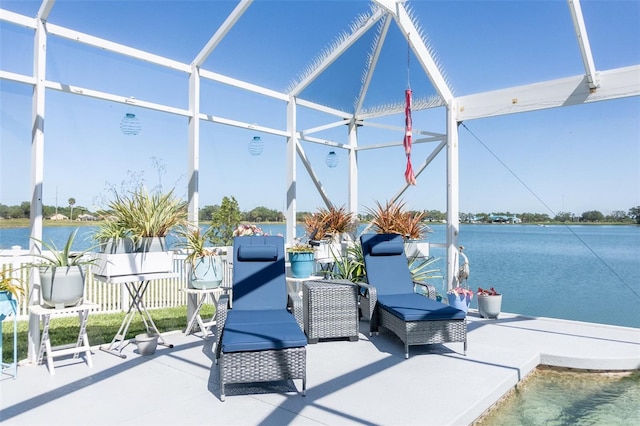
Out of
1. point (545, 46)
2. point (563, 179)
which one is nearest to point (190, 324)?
point (545, 46)

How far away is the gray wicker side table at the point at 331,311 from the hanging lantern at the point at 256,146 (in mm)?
2499

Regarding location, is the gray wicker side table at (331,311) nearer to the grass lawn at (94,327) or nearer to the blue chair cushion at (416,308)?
the blue chair cushion at (416,308)

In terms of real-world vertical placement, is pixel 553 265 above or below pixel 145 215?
below

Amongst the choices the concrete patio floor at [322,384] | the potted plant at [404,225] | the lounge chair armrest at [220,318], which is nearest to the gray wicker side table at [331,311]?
the concrete patio floor at [322,384]

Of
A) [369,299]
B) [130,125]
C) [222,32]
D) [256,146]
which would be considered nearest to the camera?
[130,125]

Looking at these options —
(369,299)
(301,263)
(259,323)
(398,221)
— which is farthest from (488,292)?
(259,323)

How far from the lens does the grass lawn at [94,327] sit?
14.8 ft

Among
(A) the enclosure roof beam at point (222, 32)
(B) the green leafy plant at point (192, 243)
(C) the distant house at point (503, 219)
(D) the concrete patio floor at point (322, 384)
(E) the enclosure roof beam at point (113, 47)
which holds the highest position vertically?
(A) the enclosure roof beam at point (222, 32)

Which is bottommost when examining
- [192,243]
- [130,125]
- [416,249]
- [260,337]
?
[260,337]

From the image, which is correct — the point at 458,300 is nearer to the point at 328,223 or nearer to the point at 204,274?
the point at 328,223

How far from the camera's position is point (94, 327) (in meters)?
5.40

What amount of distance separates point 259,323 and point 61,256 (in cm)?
205

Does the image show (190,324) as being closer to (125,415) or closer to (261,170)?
(125,415)

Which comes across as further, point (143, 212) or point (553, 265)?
point (553, 265)
